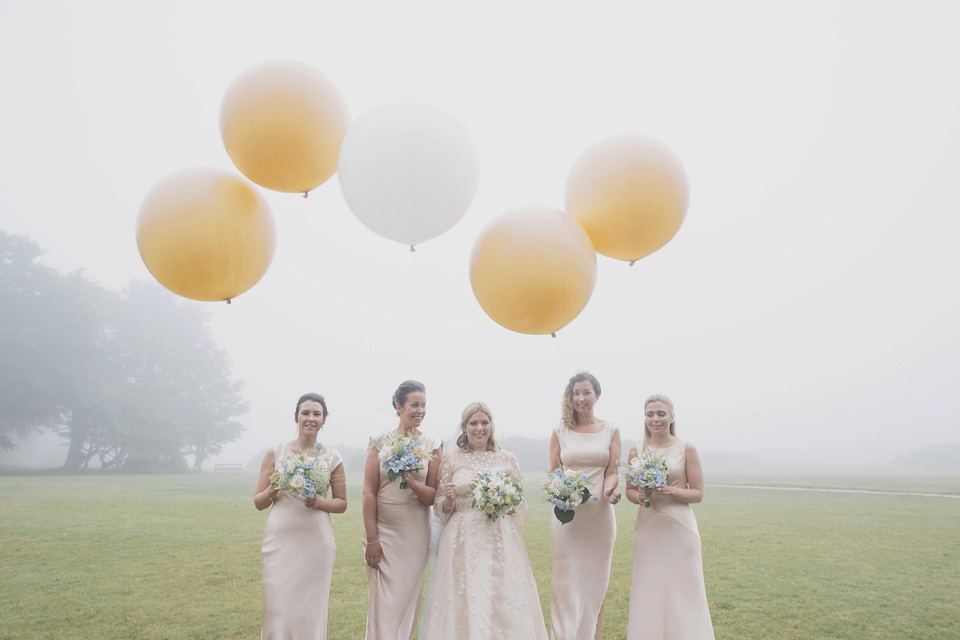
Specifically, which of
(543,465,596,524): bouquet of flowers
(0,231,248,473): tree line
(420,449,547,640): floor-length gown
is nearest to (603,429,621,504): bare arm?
(543,465,596,524): bouquet of flowers

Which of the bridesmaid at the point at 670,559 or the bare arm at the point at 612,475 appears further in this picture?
the bare arm at the point at 612,475

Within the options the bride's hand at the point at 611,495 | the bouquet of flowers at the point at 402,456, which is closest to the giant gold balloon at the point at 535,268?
the bouquet of flowers at the point at 402,456

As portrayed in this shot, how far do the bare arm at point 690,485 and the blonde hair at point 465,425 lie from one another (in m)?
1.47

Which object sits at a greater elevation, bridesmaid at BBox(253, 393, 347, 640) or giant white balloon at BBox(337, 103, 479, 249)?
giant white balloon at BBox(337, 103, 479, 249)

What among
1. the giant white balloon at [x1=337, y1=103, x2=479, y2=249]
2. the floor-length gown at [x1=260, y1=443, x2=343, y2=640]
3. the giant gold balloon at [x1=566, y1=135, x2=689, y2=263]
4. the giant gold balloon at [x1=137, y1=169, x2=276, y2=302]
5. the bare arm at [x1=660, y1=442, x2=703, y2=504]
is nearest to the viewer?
the giant white balloon at [x1=337, y1=103, x2=479, y2=249]

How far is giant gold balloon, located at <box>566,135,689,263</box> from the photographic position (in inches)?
170

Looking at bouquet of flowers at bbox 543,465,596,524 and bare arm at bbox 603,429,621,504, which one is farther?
bare arm at bbox 603,429,621,504

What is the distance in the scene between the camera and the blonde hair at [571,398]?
5477mm

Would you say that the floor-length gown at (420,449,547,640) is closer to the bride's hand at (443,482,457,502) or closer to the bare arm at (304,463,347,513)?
the bride's hand at (443,482,457,502)

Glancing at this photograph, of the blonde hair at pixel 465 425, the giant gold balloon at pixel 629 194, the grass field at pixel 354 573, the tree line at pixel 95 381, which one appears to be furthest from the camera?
the tree line at pixel 95 381

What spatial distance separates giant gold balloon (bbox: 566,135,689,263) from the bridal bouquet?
6.14 ft

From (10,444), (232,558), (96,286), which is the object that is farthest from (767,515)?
(96,286)

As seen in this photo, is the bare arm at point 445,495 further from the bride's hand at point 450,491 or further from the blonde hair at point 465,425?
the blonde hair at point 465,425

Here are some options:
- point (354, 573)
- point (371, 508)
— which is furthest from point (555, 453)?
point (354, 573)
